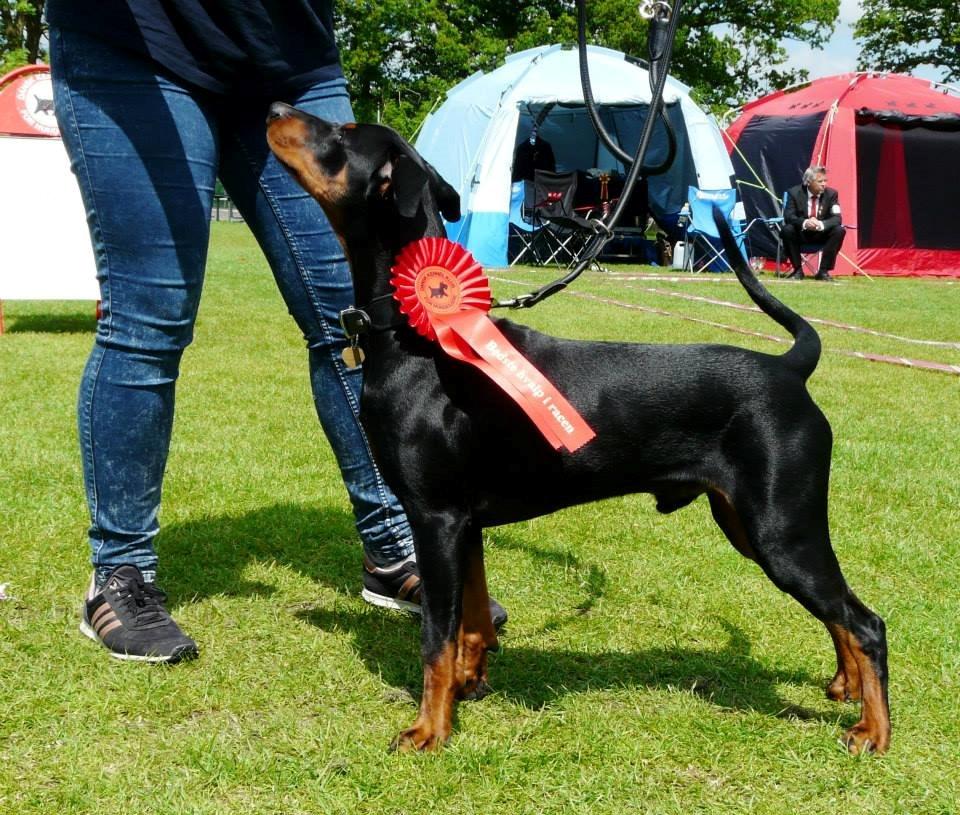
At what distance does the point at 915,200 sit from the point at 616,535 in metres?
17.9

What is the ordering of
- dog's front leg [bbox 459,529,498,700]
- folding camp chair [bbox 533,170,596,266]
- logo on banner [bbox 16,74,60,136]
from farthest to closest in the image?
folding camp chair [bbox 533,170,596,266] < logo on banner [bbox 16,74,60,136] < dog's front leg [bbox 459,529,498,700]

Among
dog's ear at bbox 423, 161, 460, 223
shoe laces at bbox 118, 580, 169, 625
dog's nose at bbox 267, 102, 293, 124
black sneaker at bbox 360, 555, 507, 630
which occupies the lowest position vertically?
black sneaker at bbox 360, 555, 507, 630

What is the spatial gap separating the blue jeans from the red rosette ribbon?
24.8 inches

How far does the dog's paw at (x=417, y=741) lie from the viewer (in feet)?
8.25

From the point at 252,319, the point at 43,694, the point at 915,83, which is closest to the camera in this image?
the point at 43,694

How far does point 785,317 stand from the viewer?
9.31 feet

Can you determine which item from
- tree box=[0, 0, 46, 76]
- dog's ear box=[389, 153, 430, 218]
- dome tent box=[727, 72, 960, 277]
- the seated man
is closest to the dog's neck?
dog's ear box=[389, 153, 430, 218]

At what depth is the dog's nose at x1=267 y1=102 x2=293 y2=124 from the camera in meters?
2.80

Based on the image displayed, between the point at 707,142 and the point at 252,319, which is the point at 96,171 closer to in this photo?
the point at 252,319

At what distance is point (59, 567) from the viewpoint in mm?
3693

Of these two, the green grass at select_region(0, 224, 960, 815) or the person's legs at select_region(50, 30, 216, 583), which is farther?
the person's legs at select_region(50, 30, 216, 583)

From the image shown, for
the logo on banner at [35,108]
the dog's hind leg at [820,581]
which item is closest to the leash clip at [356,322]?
the dog's hind leg at [820,581]

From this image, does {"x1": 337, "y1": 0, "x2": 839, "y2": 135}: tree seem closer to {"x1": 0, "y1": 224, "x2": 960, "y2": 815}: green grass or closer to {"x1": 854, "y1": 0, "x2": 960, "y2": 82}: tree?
{"x1": 854, "y1": 0, "x2": 960, "y2": 82}: tree

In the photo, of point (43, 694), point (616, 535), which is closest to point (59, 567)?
point (43, 694)
